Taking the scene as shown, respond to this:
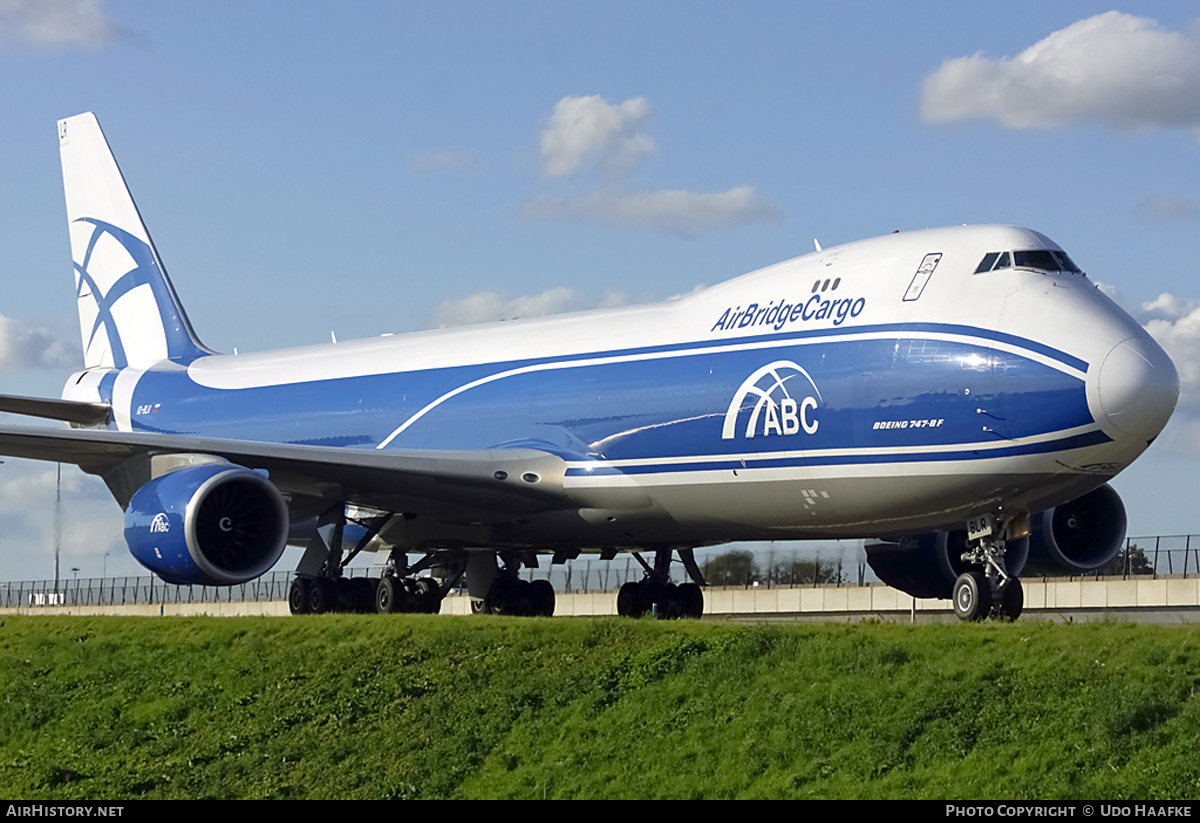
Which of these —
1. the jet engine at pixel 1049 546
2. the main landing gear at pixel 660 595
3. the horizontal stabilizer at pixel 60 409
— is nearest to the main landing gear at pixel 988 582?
the jet engine at pixel 1049 546

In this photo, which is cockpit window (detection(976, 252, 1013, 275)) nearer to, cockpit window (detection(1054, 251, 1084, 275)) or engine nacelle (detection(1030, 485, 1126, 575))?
cockpit window (detection(1054, 251, 1084, 275))

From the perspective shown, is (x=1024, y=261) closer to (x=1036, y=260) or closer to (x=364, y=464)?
(x=1036, y=260)

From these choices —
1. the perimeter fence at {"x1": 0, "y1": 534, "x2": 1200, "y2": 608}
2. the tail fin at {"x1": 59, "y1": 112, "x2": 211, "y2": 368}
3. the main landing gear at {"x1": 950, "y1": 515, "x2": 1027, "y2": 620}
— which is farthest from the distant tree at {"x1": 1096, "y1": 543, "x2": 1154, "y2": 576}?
the tail fin at {"x1": 59, "y1": 112, "x2": 211, "y2": 368}

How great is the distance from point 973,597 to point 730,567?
13.8 meters

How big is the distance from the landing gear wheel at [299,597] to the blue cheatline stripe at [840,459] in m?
4.92

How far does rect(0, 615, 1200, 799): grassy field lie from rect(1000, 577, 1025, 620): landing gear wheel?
2.18 m

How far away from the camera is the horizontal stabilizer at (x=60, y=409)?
27000 mm

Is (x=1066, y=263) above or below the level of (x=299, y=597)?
above

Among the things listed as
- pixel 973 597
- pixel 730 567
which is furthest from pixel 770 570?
pixel 973 597

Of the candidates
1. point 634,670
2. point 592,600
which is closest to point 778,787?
point 634,670

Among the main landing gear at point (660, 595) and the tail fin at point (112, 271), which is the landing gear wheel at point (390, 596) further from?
the tail fin at point (112, 271)

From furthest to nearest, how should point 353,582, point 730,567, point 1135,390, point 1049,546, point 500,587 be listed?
1. point 730,567
2. point 500,587
3. point 353,582
4. point 1049,546
5. point 1135,390

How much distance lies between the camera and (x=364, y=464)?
21594 millimetres

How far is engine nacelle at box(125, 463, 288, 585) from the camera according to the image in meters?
20.2
